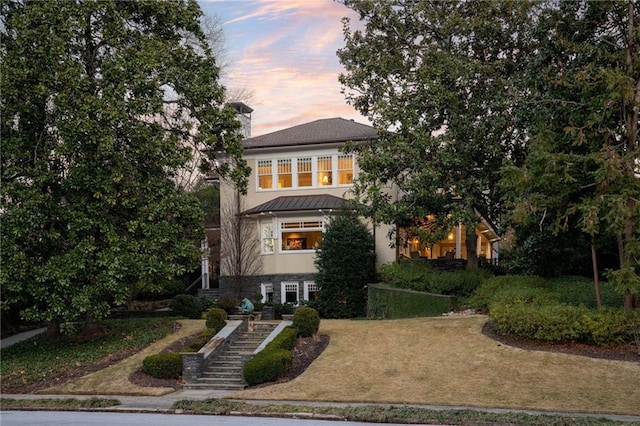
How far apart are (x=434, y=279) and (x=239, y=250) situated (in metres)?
12.5

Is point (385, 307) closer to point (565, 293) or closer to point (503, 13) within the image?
point (565, 293)

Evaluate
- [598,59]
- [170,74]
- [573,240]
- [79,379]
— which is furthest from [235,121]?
[573,240]

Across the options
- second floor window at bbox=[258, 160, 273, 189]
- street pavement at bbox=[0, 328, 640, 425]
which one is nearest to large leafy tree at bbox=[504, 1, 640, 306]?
street pavement at bbox=[0, 328, 640, 425]

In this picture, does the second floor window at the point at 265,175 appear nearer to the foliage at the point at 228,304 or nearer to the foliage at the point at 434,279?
the foliage at the point at 228,304

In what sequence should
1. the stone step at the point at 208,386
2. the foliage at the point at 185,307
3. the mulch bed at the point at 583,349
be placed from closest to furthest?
the mulch bed at the point at 583,349
the stone step at the point at 208,386
the foliage at the point at 185,307

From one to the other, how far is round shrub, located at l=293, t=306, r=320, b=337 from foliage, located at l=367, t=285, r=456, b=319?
5.08 metres

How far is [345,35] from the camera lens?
27.1m

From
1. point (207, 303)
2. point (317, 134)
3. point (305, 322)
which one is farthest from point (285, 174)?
point (305, 322)

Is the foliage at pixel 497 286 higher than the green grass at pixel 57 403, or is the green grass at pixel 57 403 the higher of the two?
the foliage at pixel 497 286

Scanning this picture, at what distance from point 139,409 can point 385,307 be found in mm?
13186

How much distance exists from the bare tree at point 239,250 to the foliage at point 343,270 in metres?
4.69

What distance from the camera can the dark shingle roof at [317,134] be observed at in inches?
1276

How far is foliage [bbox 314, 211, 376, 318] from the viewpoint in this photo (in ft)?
95.5

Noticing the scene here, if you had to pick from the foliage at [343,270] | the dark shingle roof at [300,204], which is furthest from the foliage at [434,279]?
the dark shingle roof at [300,204]
